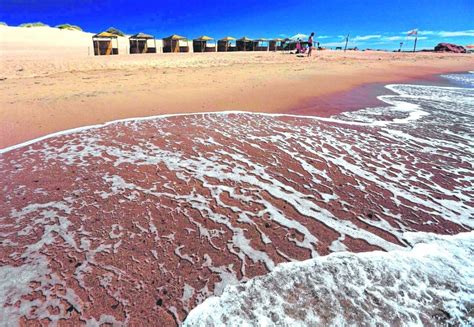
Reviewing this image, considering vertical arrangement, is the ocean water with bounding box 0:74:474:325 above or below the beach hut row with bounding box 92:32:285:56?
below

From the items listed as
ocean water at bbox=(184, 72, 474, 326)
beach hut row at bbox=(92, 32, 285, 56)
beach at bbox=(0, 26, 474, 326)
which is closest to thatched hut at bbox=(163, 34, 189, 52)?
beach hut row at bbox=(92, 32, 285, 56)

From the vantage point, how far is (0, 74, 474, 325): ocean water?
2.04 meters

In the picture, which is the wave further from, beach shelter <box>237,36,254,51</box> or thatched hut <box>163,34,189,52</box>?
beach shelter <box>237,36,254,51</box>

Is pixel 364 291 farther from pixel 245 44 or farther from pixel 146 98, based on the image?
pixel 245 44

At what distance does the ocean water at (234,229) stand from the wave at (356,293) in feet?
0.03

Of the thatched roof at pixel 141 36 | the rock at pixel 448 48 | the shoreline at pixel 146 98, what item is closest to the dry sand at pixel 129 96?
the shoreline at pixel 146 98

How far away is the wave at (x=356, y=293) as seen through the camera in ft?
6.38

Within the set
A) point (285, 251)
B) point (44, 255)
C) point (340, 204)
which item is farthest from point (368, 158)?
point (44, 255)

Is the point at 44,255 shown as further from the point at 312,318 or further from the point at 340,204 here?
the point at 340,204

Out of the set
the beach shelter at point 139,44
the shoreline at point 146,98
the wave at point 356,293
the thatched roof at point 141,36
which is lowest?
the wave at point 356,293

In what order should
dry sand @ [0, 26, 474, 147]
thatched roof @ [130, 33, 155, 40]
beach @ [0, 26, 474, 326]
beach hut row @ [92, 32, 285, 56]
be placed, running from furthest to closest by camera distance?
thatched roof @ [130, 33, 155, 40]
beach hut row @ [92, 32, 285, 56]
dry sand @ [0, 26, 474, 147]
beach @ [0, 26, 474, 326]

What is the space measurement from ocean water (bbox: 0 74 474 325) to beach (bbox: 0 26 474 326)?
0.01 m

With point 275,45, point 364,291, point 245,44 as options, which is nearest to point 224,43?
point 245,44

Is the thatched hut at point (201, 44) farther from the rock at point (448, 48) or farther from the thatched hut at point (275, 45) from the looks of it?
the rock at point (448, 48)
